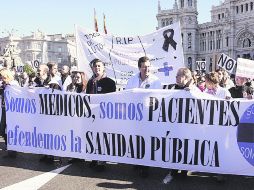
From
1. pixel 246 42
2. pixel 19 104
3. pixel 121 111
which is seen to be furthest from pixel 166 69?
pixel 246 42

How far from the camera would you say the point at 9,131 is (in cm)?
829

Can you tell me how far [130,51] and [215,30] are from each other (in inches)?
3357

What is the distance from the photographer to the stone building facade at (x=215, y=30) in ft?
282

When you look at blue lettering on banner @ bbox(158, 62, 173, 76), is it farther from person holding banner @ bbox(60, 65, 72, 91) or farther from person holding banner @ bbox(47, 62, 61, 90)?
person holding banner @ bbox(47, 62, 61, 90)

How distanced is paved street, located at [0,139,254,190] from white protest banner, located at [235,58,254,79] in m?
5.76

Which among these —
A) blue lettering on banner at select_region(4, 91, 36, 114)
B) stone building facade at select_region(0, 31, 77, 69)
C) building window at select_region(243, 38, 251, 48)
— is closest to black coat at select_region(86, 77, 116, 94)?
blue lettering on banner at select_region(4, 91, 36, 114)

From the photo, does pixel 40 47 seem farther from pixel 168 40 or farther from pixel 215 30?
pixel 168 40

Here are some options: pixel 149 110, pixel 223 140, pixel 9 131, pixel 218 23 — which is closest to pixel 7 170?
pixel 9 131

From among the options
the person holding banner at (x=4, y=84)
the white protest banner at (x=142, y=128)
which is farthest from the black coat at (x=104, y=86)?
the person holding banner at (x=4, y=84)

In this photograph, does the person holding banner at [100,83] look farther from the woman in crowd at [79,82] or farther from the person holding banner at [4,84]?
the person holding banner at [4,84]

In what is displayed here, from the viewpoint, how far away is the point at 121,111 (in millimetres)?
7246

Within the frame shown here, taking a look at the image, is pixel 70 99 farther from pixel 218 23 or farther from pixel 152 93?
pixel 218 23

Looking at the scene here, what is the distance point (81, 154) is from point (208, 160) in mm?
2159

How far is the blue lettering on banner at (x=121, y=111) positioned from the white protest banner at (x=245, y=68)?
5991 mm
